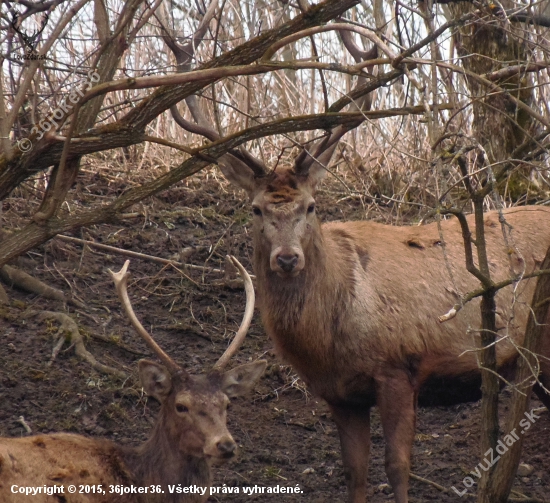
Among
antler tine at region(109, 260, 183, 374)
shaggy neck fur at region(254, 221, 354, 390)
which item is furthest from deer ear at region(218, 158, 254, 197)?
antler tine at region(109, 260, 183, 374)

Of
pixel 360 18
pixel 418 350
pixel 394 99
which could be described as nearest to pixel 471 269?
pixel 418 350

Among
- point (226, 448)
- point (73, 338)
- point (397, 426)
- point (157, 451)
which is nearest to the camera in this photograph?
point (226, 448)

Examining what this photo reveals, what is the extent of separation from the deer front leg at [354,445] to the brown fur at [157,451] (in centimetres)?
95

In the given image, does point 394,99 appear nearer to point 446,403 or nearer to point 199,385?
point 446,403

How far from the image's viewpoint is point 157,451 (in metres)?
5.65

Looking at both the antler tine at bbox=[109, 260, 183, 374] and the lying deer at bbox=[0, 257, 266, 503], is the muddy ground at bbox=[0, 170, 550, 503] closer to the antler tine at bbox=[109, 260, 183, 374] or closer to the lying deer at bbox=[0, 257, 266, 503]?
the lying deer at bbox=[0, 257, 266, 503]

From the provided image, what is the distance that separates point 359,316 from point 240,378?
3.06ft

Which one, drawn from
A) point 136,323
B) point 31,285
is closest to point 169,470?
point 136,323

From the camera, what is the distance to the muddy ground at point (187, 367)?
271 inches

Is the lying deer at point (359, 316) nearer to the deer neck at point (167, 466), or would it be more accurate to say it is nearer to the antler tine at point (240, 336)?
the antler tine at point (240, 336)

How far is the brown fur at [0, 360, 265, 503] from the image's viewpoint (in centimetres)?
521

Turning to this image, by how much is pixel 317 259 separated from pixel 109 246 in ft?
8.95

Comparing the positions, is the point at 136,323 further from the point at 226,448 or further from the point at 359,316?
the point at 359,316

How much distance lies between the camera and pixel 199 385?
5609 mm
